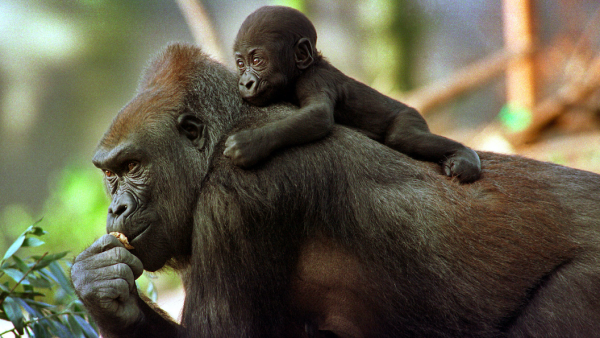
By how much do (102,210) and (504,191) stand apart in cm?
709

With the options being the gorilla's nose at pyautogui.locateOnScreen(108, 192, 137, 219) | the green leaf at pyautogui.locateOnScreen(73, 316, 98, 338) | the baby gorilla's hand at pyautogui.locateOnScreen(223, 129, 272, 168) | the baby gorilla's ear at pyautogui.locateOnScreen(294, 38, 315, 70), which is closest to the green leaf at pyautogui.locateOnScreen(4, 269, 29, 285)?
the green leaf at pyautogui.locateOnScreen(73, 316, 98, 338)

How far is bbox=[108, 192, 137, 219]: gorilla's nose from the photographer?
2.62 metres

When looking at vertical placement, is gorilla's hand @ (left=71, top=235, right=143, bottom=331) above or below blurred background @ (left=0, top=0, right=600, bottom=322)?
below

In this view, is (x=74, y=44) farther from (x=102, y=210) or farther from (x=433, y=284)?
(x=433, y=284)

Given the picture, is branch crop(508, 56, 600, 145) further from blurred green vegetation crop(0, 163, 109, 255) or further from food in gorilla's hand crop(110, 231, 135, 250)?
food in gorilla's hand crop(110, 231, 135, 250)

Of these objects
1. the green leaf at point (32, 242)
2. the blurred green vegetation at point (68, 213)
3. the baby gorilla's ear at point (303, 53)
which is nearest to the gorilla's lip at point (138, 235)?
the green leaf at point (32, 242)

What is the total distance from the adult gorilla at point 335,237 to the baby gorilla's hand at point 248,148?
7 cm

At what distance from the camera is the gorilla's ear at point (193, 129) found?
9.30 ft

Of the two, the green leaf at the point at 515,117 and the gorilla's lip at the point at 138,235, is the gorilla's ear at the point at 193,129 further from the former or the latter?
the green leaf at the point at 515,117

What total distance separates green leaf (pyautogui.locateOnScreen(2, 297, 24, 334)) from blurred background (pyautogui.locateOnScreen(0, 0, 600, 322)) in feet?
16.9

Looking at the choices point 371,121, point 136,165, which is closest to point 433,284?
point 371,121

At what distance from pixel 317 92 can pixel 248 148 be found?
578mm

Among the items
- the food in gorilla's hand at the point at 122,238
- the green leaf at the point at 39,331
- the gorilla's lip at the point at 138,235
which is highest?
the gorilla's lip at the point at 138,235

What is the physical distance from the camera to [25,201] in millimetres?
8492
